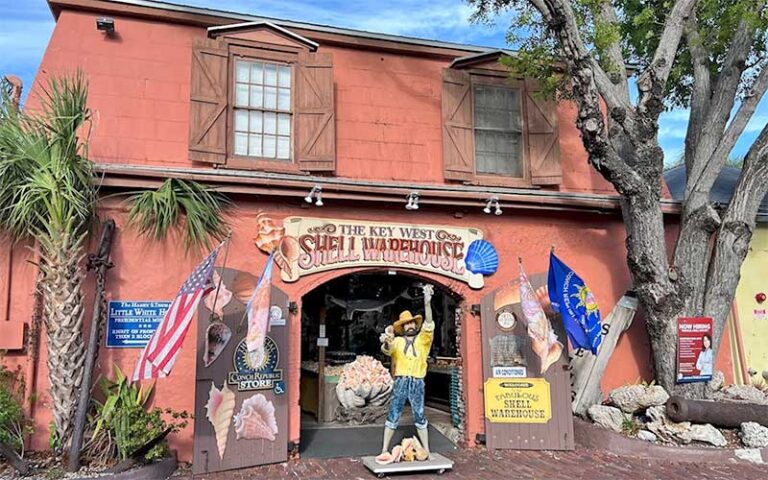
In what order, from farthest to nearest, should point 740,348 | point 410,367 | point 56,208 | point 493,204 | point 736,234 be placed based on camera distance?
point 740,348 < point 736,234 < point 493,204 < point 410,367 < point 56,208

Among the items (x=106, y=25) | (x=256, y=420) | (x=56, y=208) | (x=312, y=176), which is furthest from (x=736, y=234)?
(x=106, y=25)

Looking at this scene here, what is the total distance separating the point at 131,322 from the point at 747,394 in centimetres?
879

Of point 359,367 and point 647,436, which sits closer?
point 647,436

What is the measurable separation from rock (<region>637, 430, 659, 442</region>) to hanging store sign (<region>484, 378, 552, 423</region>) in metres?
1.17

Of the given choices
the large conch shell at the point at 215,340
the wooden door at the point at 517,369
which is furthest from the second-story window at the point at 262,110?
the wooden door at the point at 517,369

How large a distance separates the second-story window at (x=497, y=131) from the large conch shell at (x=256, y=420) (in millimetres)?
4820

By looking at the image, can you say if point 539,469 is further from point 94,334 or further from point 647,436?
point 94,334

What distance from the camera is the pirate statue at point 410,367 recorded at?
7.20 m

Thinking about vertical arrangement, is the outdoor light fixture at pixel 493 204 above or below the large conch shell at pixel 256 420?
above

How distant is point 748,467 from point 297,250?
6.34 m

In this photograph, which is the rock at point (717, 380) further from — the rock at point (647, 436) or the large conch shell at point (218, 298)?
the large conch shell at point (218, 298)

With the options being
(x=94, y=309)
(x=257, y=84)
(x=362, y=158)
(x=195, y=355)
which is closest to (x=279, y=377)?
(x=195, y=355)

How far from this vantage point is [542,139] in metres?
9.64

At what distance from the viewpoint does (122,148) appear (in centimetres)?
810
